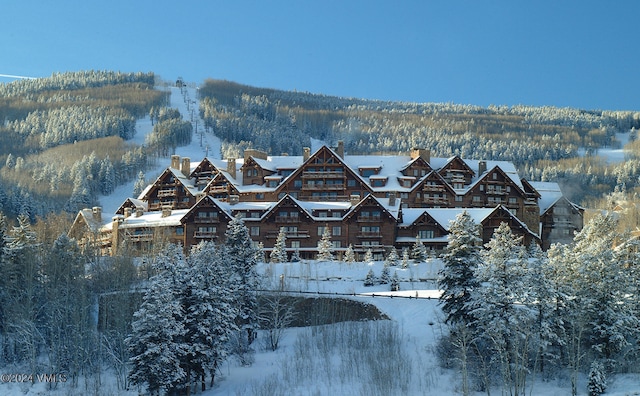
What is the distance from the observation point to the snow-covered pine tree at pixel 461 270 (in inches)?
1777

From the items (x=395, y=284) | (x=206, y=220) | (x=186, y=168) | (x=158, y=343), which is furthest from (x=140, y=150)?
(x=158, y=343)

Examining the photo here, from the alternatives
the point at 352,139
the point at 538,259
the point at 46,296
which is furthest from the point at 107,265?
the point at 352,139

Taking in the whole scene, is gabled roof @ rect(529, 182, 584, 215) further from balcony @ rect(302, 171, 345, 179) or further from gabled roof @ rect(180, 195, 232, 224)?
gabled roof @ rect(180, 195, 232, 224)

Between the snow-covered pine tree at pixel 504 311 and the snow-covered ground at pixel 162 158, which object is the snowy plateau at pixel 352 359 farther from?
the snow-covered ground at pixel 162 158

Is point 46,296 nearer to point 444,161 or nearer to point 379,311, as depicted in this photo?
point 379,311

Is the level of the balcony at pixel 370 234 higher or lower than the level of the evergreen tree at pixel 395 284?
higher

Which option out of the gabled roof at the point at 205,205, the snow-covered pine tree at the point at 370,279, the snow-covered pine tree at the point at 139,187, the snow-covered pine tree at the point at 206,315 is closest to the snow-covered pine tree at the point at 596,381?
the snow-covered pine tree at the point at 370,279

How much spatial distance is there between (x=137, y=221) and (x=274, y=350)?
1316 inches

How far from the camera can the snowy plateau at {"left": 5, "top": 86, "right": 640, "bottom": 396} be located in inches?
1730

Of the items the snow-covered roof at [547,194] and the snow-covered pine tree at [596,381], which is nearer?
the snow-covered pine tree at [596,381]

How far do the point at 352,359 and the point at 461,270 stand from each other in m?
9.69

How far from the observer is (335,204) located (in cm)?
7806

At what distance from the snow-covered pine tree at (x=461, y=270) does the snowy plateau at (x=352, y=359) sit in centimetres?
381

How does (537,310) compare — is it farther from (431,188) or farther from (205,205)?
(205,205)
